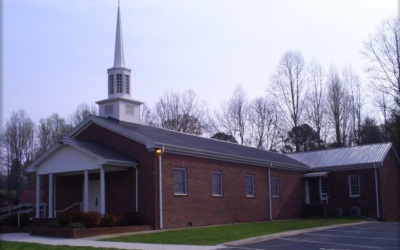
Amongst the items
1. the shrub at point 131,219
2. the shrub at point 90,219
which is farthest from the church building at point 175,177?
the shrub at point 90,219

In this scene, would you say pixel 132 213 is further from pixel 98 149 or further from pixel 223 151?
pixel 223 151

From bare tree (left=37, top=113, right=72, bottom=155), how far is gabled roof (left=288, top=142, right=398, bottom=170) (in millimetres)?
Answer: 33754

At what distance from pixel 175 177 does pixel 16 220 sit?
8617 mm

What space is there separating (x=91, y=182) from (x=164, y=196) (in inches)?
201

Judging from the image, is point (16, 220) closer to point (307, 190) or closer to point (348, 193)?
point (307, 190)

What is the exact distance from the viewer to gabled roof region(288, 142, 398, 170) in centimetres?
3828

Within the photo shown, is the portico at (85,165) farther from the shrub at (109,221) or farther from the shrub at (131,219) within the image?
the shrub at (109,221)

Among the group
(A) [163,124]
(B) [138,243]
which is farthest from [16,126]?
(B) [138,243]

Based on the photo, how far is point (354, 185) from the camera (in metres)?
38.9

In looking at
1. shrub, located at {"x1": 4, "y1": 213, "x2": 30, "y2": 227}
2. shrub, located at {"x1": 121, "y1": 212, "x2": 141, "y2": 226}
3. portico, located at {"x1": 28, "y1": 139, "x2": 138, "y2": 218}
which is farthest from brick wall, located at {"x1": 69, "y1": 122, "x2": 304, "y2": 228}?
shrub, located at {"x1": 4, "y1": 213, "x2": 30, "y2": 227}

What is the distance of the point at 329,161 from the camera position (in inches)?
1630

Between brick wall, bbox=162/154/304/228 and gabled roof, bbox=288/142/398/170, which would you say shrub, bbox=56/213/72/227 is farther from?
gabled roof, bbox=288/142/398/170

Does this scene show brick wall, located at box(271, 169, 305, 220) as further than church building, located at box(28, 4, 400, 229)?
Yes

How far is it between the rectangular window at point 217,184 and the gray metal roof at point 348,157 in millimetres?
13651
